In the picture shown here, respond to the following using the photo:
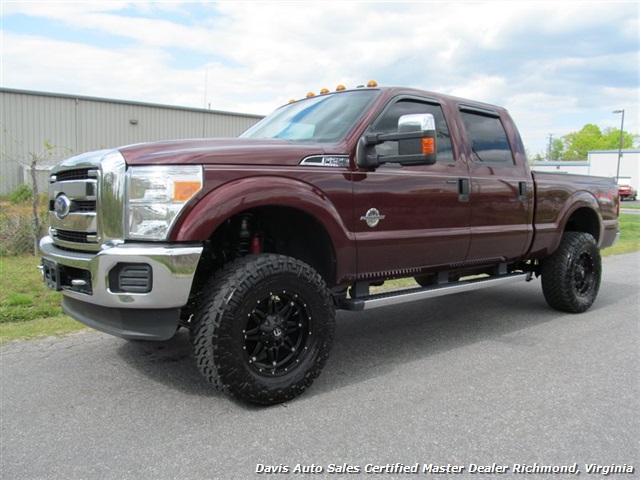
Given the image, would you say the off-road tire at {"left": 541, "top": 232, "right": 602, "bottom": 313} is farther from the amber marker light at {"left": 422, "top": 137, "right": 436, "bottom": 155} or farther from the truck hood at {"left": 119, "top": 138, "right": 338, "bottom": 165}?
the truck hood at {"left": 119, "top": 138, "right": 338, "bottom": 165}

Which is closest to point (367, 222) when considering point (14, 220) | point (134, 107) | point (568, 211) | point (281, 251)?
point (281, 251)

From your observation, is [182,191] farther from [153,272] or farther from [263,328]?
[263,328]

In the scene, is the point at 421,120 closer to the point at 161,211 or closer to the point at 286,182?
the point at 286,182

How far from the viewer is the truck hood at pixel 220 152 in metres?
2.97

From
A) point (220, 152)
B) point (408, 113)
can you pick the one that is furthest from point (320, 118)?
point (220, 152)

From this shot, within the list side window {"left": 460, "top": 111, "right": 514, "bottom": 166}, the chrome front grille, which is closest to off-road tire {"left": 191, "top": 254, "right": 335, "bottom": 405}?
the chrome front grille

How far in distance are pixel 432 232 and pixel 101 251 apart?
2.42m

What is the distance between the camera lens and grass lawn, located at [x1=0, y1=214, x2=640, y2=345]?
4633mm

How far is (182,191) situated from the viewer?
2926 mm

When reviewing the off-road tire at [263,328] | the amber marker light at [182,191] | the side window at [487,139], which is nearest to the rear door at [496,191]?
the side window at [487,139]

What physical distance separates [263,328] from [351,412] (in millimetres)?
717

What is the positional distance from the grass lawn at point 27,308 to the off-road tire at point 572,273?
2022 millimetres

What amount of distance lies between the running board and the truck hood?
1.10 meters

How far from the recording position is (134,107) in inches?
934
